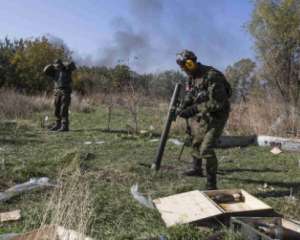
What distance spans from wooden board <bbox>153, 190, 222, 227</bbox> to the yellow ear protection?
1733mm

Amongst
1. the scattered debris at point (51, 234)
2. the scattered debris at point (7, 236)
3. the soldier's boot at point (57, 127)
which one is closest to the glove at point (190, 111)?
the scattered debris at point (51, 234)

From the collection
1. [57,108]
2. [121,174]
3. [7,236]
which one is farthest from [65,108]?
[7,236]

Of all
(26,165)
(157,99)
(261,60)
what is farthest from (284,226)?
(157,99)

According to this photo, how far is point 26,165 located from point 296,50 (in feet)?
36.0

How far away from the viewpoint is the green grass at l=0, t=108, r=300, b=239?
454 centimetres

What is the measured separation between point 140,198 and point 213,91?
1.62 meters

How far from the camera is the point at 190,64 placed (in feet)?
19.6

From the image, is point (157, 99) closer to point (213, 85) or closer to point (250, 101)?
point (250, 101)

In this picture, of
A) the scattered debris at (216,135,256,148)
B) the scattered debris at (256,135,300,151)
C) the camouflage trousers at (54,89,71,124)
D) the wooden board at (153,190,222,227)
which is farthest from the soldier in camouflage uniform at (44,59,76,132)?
the wooden board at (153,190,222,227)

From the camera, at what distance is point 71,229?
381cm

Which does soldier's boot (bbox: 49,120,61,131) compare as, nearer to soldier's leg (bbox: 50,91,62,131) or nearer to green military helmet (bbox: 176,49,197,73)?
soldier's leg (bbox: 50,91,62,131)

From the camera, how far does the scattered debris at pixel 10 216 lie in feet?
14.9

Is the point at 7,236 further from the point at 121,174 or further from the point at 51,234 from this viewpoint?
the point at 121,174

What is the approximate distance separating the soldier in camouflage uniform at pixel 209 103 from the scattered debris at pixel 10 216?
242 cm
